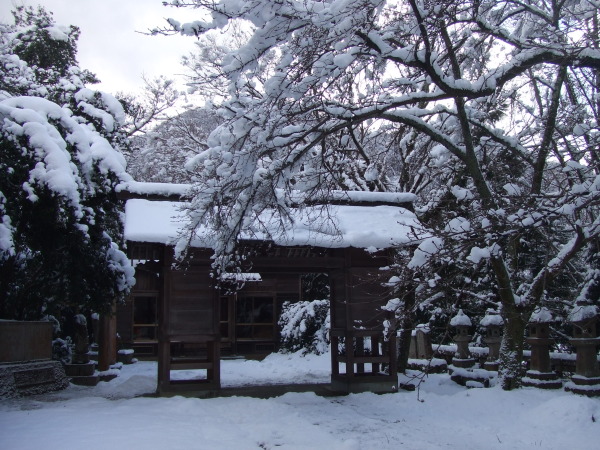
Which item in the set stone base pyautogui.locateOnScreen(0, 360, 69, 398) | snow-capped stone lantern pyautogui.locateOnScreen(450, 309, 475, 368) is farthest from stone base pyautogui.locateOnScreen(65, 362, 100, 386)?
snow-capped stone lantern pyautogui.locateOnScreen(450, 309, 475, 368)

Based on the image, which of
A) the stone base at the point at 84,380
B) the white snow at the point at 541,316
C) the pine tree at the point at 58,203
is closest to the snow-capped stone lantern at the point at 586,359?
the white snow at the point at 541,316

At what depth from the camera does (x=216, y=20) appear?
519 centimetres

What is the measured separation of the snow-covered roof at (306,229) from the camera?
9.44 meters

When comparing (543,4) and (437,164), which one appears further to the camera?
(437,164)

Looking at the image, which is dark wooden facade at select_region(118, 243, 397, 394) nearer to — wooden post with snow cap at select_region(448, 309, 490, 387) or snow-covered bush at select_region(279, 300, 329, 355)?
wooden post with snow cap at select_region(448, 309, 490, 387)

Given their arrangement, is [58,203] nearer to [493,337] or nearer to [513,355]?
[513,355]

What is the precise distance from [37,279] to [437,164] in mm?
8639

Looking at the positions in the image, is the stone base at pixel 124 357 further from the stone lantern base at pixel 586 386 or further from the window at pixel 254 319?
the stone lantern base at pixel 586 386

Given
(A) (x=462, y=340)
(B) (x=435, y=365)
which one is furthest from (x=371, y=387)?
(A) (x=462, y=340)

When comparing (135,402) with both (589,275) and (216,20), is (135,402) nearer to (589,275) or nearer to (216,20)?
(216,20)

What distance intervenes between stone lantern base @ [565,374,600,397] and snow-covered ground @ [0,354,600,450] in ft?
1.23

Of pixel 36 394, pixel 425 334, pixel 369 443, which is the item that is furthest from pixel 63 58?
pixel 369 443

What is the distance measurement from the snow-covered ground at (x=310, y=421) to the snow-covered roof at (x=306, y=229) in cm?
279

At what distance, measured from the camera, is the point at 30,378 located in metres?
10.1
